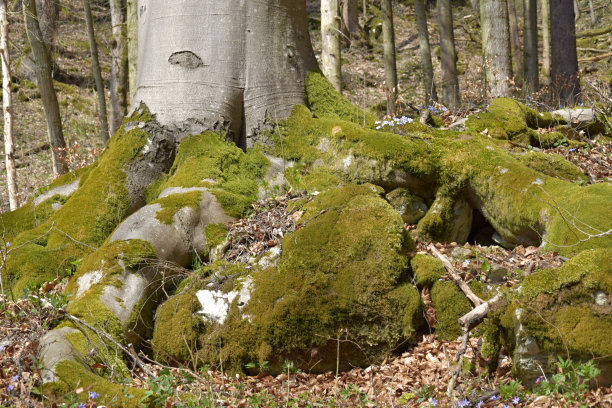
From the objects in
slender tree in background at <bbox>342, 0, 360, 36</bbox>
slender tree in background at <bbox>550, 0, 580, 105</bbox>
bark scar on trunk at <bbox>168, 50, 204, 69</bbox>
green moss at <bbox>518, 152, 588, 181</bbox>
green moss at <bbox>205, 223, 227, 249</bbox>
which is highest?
slender tree in background at <bbox>342, 0, 360, 36</bbox>

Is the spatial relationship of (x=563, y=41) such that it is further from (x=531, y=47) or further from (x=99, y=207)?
(x=99, y=207)

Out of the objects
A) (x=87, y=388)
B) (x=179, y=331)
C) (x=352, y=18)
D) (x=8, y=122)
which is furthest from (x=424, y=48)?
(x=87, y=388)

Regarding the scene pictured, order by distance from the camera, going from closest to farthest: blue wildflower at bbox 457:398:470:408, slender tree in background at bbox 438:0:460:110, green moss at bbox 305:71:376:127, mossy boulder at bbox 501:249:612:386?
blue wildflower at bbox 457:398:470:408 → mossy boulder at bbox 501:249:612:386 → green moss at bbox 305:71:376:127 → slender tree in background at bbox 438:0:460:110

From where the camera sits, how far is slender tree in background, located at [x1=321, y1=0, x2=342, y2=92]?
9.82 metres

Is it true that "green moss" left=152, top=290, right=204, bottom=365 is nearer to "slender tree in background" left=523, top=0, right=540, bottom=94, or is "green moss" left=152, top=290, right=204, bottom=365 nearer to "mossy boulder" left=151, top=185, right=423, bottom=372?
"mossy boulder" left=151, top=185, right=423, bottom=372

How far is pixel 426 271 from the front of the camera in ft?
13.9

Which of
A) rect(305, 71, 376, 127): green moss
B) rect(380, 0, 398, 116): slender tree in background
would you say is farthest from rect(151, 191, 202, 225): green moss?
rect(380, 0, 398, 116): slender tree in background

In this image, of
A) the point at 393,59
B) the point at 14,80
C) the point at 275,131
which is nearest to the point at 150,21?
the point at 275,131

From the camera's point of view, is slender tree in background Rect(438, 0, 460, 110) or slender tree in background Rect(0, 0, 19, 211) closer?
slender tree in background Rect(0, 0, 19, 211)

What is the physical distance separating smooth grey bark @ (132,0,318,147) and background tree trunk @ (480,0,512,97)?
14.4ft

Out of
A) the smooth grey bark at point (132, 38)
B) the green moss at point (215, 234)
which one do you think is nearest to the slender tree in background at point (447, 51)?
the smooth grey bark at point (132, 38)

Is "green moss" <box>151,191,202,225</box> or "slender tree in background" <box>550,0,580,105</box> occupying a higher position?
"slender tree in background" <box>550,0,580,105</box>

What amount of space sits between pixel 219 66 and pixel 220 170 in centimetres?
120

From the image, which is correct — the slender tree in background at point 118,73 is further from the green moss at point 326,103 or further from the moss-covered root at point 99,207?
the green moss at point 326,103
